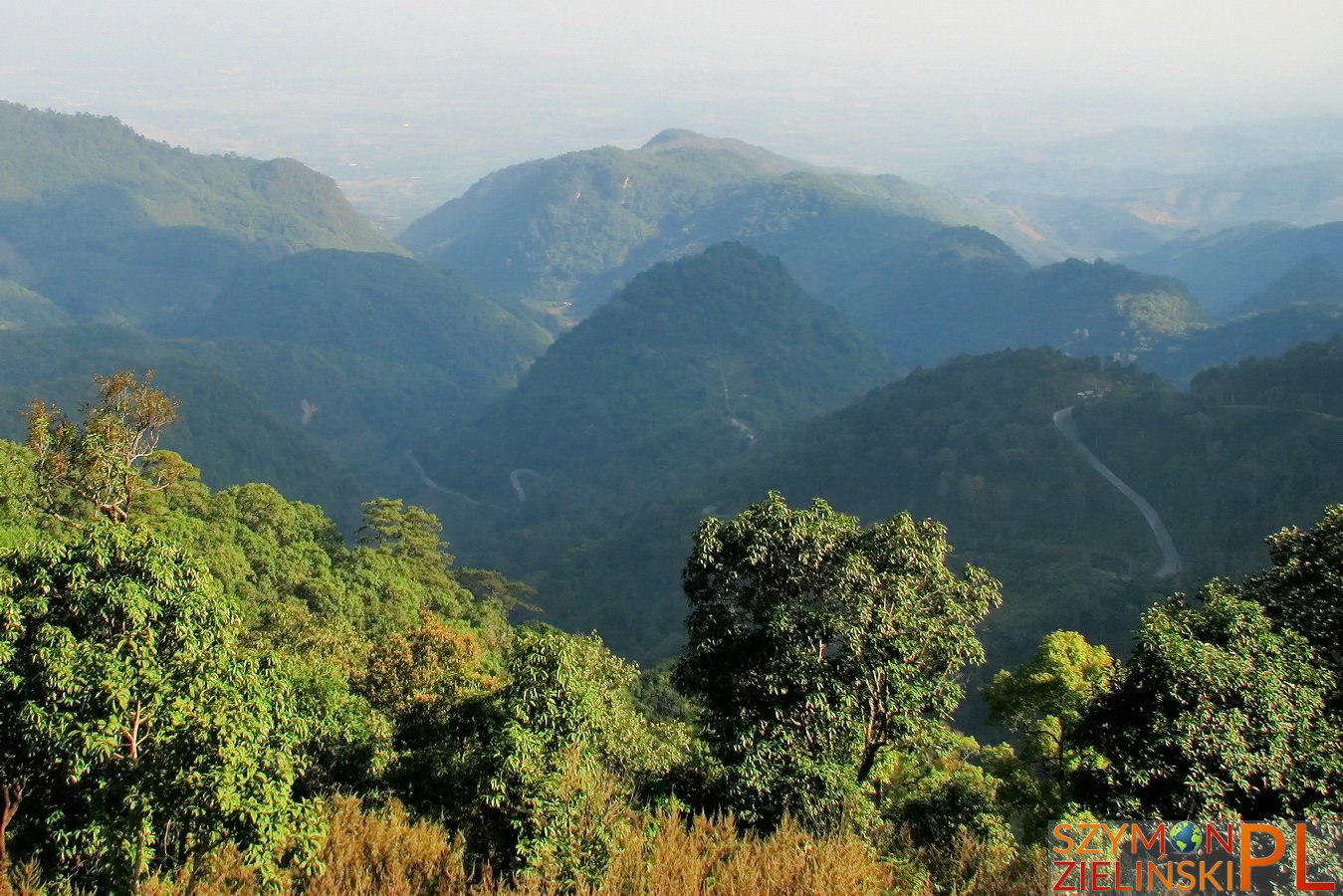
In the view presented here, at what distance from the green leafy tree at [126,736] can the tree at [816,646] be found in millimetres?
5763

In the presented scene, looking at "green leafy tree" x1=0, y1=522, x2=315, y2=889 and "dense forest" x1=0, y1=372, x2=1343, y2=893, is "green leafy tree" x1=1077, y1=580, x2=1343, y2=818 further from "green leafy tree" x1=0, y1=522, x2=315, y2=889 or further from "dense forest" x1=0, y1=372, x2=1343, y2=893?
"green leafy tree" x1=0, y1=522, x2=315, y2=889

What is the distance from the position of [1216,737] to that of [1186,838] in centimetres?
115

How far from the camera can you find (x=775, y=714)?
13.4m

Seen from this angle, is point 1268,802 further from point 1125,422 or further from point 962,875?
point 1125,422

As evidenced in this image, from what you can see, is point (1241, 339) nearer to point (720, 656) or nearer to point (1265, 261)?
point (1265, 261)

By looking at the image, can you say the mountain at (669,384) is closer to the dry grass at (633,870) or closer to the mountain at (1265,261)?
the dry grass at (633,870)

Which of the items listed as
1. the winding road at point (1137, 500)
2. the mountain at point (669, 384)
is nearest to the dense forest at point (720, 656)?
the winding road at point (1137, 500)

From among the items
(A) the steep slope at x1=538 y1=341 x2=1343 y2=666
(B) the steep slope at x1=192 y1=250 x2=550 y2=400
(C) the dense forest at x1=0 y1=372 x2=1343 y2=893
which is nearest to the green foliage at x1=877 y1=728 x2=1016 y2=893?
(C) the dense forest at x1=0 y1=372 x2=1343 y2=893

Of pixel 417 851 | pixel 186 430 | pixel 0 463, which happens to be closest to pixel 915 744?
pixel 417 851

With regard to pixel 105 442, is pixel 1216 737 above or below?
below

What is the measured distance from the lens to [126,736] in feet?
33.0

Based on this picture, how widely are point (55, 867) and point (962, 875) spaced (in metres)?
9.63

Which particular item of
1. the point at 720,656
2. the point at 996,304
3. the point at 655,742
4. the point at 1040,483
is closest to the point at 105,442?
the point at 655,742

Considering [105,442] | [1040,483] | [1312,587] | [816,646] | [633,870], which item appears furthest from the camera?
[1040,483]
